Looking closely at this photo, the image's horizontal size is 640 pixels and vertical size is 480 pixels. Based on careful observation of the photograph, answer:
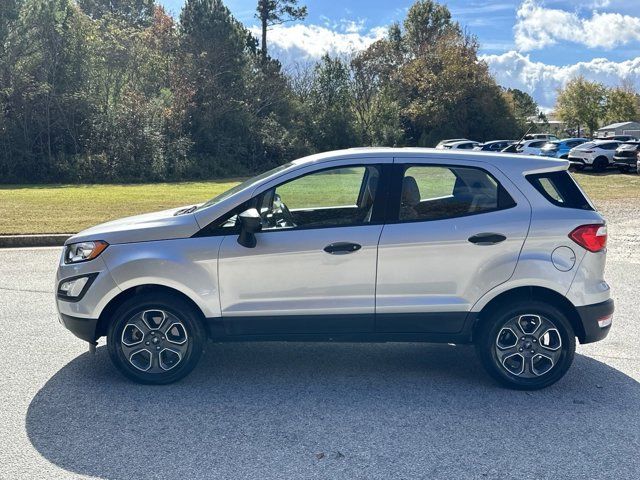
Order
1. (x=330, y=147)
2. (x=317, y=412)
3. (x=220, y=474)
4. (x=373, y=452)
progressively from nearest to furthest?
1. (x=220, y=474)
2. (x=373, y=452)
3. (x=317, y=412)
4. (x=330, y=147)

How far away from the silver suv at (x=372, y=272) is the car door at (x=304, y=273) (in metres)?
0.01

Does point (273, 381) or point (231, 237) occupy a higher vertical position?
point (231, 237)

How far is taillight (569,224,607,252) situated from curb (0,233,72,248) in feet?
31.1

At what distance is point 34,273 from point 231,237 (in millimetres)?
5436

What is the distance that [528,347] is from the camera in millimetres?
4520

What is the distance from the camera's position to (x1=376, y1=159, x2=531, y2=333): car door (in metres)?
4.40

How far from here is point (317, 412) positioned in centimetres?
414

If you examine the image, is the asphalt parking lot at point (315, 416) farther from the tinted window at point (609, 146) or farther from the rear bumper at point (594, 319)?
the tinted window at point (609, 146)

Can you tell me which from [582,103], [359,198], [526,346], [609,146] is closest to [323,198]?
[359,198]

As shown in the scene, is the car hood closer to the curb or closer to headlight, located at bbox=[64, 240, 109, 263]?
headlight, located at bbox=[64, 240, 109, 263]

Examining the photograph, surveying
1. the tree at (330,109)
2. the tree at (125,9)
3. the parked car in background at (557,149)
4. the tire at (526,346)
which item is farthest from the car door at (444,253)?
the tree at (125,9)

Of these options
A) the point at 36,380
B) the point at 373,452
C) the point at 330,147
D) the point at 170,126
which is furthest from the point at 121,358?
the point at 330,147

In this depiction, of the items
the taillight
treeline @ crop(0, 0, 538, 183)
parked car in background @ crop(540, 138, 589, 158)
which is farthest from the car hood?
parked car in background @ crop(540, 138, 589, 158)

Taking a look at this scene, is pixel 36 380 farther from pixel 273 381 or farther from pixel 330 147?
pixel 330 147
